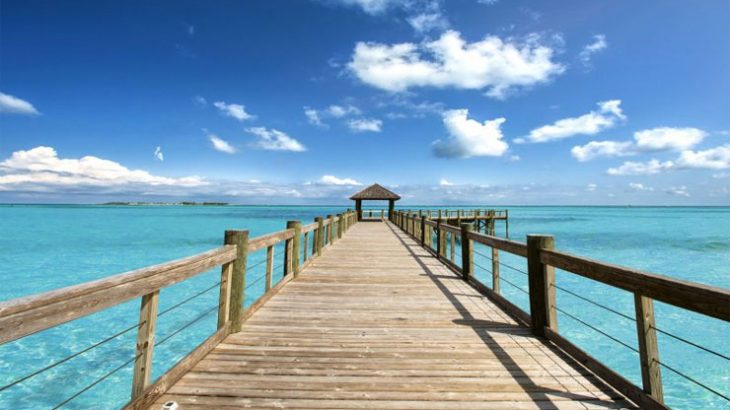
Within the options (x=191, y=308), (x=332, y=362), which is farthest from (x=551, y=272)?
(x=191, y=308)

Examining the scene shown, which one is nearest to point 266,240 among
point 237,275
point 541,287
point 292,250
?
point 237,275

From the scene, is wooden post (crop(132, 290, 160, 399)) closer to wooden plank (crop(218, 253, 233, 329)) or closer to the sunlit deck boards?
the sunlit deck boards

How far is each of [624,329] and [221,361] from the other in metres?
11.6

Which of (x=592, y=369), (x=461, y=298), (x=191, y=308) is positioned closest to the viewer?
(x=592, y=369)

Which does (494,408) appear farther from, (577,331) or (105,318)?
(105,318)

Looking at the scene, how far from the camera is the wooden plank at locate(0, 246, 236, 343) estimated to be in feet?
4.74

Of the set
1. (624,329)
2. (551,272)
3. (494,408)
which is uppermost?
(551,272)

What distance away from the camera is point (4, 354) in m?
7.66

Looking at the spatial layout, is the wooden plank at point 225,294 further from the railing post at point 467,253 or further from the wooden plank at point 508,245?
the railing post at point 467,253

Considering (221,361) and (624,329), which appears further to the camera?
(624,329)

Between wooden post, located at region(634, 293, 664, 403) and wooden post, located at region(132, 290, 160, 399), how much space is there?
3.38 meters

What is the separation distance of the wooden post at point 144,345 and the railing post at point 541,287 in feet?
11.3

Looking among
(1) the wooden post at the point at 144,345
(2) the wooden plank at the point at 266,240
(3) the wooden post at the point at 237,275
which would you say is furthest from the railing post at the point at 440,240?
(1) the wooden post at the point at 144,345

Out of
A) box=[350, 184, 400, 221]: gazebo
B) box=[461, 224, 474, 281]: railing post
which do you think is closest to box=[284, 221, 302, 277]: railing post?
box=[461, 224, 474, 281]: railing post
